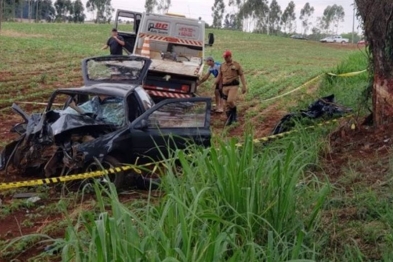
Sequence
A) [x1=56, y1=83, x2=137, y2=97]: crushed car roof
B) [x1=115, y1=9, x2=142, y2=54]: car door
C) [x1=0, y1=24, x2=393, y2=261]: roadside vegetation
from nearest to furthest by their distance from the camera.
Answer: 1. [x1=0, y1=24, x2=393, y2=261]: roadside vegetation
2. [x1=56, y1=83, x2=137, y2=97]: crushed car roof
3. [x1=115, y1=9, x2=142, y2=54]: car door

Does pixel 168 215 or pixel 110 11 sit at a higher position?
pixel 110 11

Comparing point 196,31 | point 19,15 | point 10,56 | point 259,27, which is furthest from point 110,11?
point 196,31

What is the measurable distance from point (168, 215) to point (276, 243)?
730 mm

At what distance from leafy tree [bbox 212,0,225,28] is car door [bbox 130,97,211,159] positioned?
93.7 meters

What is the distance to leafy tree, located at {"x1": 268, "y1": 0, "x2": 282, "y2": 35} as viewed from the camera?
9950 cm

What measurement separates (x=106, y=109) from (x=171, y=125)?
0.95 metres

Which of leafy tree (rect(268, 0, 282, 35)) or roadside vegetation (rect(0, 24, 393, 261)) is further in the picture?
leafy tree (rect(268, 0, 282, 35))

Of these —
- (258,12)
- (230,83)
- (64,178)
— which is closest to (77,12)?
(258,12)

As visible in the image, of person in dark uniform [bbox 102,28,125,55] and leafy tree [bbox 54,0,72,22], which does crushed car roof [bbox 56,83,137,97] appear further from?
leafy tree [bbox 54,0,72,22]

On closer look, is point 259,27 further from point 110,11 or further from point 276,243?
point 276,243

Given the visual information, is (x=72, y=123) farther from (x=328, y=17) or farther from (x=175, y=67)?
(x=328, y=17)

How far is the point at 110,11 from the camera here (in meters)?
101

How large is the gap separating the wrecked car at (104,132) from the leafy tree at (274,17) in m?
94.0

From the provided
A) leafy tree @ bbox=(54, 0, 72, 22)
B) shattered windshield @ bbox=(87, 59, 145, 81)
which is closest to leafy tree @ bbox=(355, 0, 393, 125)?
shattered windshield @ bbox=(87, 59, 145, 81)
